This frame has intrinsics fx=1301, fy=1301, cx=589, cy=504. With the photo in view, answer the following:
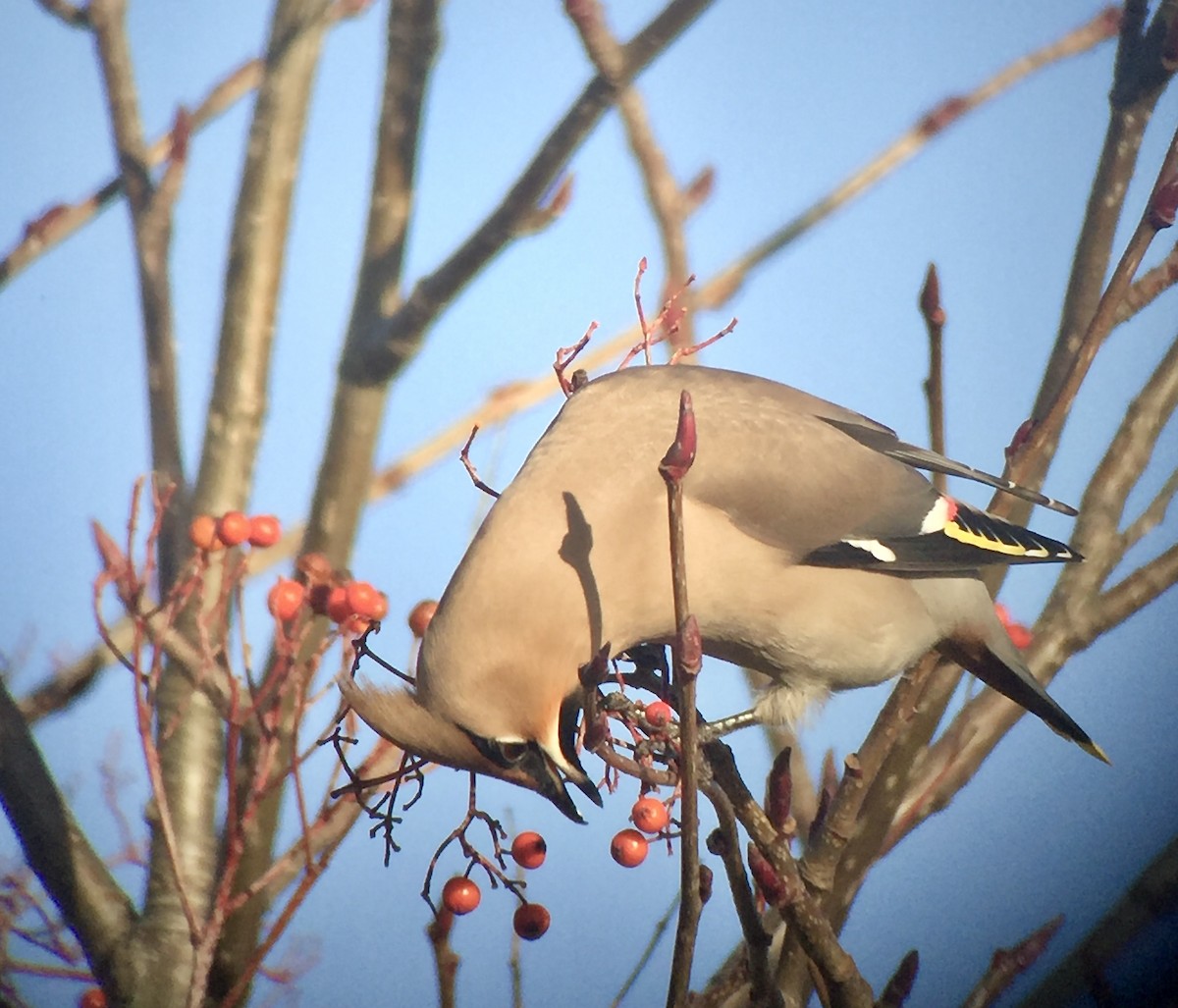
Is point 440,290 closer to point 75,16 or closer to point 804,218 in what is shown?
point 804,218

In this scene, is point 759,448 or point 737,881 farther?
point 759,448

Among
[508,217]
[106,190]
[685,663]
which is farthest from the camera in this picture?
[106,190]

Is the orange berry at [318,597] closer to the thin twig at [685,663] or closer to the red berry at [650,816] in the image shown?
the red berry at [650,816]

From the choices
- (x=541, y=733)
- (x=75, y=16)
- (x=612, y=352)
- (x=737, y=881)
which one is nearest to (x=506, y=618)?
(x=541, y=733)

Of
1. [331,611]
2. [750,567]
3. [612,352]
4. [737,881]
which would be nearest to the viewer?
[737,881]

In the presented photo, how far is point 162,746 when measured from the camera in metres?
2.34

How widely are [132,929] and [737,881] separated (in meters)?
1.06

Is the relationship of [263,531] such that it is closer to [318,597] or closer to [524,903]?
[318,597]

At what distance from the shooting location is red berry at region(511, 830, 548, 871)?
1.67 m

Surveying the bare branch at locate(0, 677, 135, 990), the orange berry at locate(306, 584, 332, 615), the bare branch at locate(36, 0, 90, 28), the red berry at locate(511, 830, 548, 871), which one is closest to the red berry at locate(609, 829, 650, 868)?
the red berry at locate(511, 830, 548, 871)

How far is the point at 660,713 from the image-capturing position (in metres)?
1.78

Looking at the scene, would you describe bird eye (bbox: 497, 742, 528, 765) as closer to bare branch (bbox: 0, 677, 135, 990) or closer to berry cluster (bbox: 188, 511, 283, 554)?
berry cluster (bbox: 188, 511, 283, 554)

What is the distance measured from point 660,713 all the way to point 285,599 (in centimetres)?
53

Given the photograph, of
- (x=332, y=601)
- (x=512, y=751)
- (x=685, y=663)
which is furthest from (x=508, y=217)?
(x=685, y=663)
